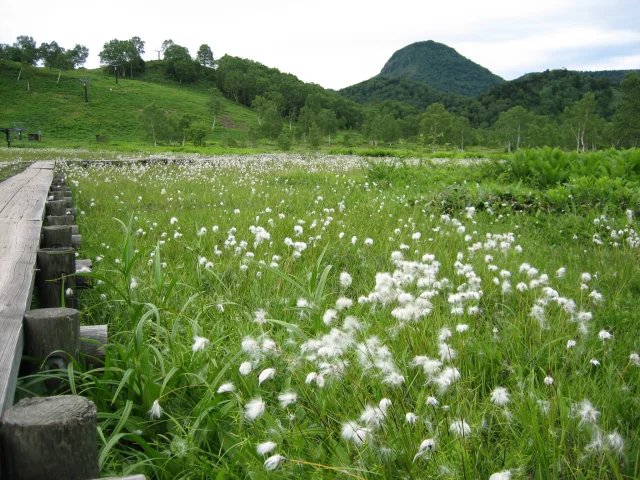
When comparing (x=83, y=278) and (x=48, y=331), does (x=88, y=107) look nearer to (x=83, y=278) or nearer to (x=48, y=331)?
(x=83, y=278)

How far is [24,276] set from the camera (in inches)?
110

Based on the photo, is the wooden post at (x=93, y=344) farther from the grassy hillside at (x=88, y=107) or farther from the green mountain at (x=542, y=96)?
the green mountain at (x=542, y=96)

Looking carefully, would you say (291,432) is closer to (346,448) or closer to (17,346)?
(346,448)

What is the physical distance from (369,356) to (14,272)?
88.8 inches

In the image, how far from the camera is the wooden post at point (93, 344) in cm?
271

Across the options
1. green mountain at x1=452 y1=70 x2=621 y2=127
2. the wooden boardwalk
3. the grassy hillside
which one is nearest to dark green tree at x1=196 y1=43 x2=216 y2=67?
the grassy hillside

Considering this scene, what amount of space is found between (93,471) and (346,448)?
108 cm

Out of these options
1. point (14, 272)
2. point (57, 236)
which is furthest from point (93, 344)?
point (57, 236)

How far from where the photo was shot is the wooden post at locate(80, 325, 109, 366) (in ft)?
8.90

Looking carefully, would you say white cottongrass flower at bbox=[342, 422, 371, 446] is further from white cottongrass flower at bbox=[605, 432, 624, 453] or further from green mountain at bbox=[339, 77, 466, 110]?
green mountain at bbox=[339, 77, 466, 110]

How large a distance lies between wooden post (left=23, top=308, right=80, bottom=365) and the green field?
144 millimetres

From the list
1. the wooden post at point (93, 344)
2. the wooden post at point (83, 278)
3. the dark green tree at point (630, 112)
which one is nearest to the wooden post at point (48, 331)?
the wooden post at point (93, 344)

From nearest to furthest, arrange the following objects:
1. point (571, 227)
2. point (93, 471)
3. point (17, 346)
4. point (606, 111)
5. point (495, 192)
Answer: point (93, 471) → point (17, 346) → point (571, 227) → point (495, 192) → point (606, 111)

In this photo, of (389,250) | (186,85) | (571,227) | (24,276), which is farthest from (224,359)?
(186,85)
